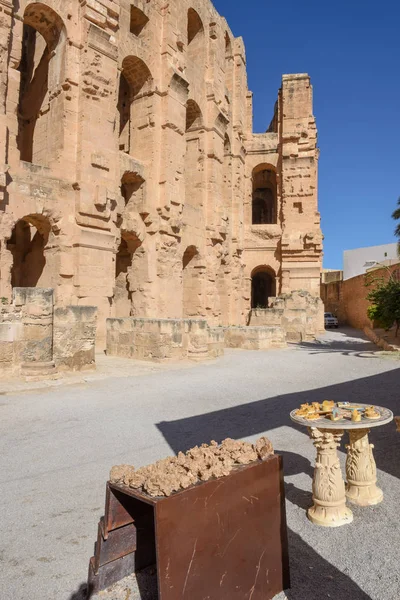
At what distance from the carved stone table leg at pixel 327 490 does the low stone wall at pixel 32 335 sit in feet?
20.9

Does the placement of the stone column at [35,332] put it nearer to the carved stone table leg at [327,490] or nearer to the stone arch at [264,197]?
the carved stone table leg at [327,490]

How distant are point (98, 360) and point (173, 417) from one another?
18.4 feet

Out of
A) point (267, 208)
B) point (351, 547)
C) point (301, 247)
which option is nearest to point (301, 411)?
point (351, 547)

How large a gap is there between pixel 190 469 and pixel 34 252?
14.1 m

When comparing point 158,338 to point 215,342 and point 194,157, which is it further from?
point 194,157

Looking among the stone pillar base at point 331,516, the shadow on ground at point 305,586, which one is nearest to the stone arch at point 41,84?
the stone pillar base at point 331,516

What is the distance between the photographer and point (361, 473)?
132 inches

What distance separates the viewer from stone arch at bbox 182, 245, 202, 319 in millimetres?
20156

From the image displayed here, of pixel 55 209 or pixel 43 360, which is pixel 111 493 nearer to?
pixel 43 360

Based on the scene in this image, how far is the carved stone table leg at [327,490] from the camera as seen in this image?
9.91 ft

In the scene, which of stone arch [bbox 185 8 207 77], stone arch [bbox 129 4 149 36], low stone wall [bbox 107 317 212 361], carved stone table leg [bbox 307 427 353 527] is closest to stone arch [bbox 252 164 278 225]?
stone arch [bbox 185 8 207 77]

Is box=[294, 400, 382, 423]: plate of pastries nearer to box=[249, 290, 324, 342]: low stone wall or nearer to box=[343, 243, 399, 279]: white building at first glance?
box=[249, 290, 324, 342]: low stone wall

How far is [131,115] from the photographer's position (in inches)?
713

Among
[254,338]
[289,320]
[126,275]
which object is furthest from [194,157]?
[254,338]
